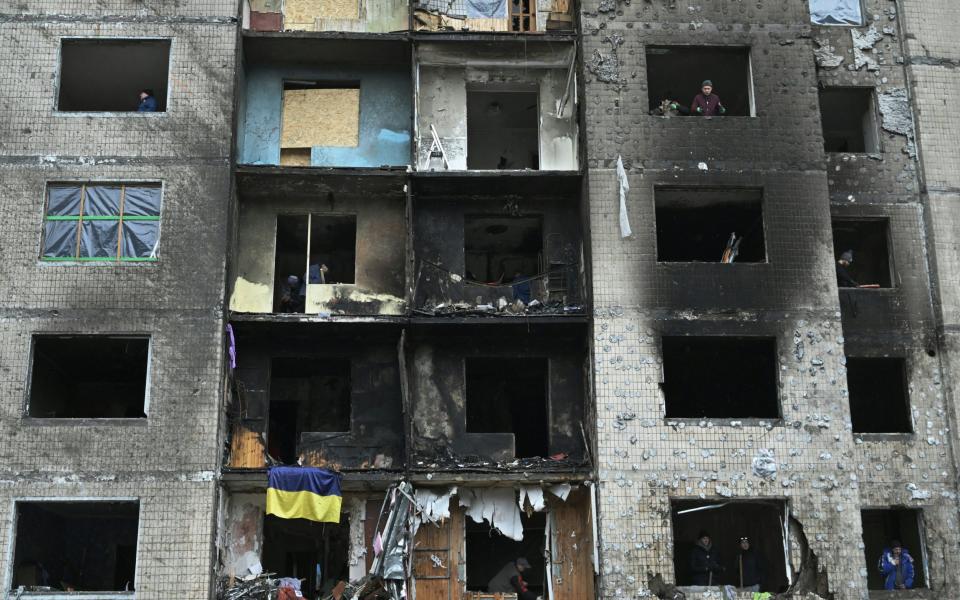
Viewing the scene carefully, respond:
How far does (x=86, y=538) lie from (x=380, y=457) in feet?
27.4

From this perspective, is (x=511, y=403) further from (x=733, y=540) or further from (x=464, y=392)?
(x=733, y=540)

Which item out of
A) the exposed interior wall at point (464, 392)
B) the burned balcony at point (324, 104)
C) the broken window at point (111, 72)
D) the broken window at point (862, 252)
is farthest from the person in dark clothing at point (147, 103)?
the broken window at point (862, 252)

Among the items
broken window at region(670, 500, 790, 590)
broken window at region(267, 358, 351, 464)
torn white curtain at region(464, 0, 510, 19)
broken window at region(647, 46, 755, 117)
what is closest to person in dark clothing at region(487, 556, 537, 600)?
broken window at region(670, 500, 790, 590)

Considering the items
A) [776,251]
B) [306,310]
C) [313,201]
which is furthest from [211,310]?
[776,251]

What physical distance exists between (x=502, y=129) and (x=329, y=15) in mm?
5507

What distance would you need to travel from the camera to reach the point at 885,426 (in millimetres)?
23844

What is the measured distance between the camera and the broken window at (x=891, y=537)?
835 inches

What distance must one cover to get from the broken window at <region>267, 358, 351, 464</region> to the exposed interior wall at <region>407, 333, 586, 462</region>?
9.30 ft

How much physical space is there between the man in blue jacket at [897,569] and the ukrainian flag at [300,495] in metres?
10.9

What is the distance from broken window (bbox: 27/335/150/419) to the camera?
21531 millimetres

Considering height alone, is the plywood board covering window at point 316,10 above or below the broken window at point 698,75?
above

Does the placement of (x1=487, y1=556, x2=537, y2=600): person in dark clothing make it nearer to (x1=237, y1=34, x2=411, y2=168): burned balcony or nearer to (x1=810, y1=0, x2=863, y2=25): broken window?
(x1=237, y1=34, x2=411, y2=168): burned balcony

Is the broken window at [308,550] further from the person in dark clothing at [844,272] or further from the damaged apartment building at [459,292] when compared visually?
the person in dark clothing at [844,272]

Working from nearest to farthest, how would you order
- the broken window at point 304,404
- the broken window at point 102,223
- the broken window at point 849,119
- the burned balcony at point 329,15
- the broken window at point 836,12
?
the broken window at point 102,223 < the broken window at point 849,119 < the burned balcony at point 329,15 < the broken window at point 836,12 < the broken window at point 304,404
